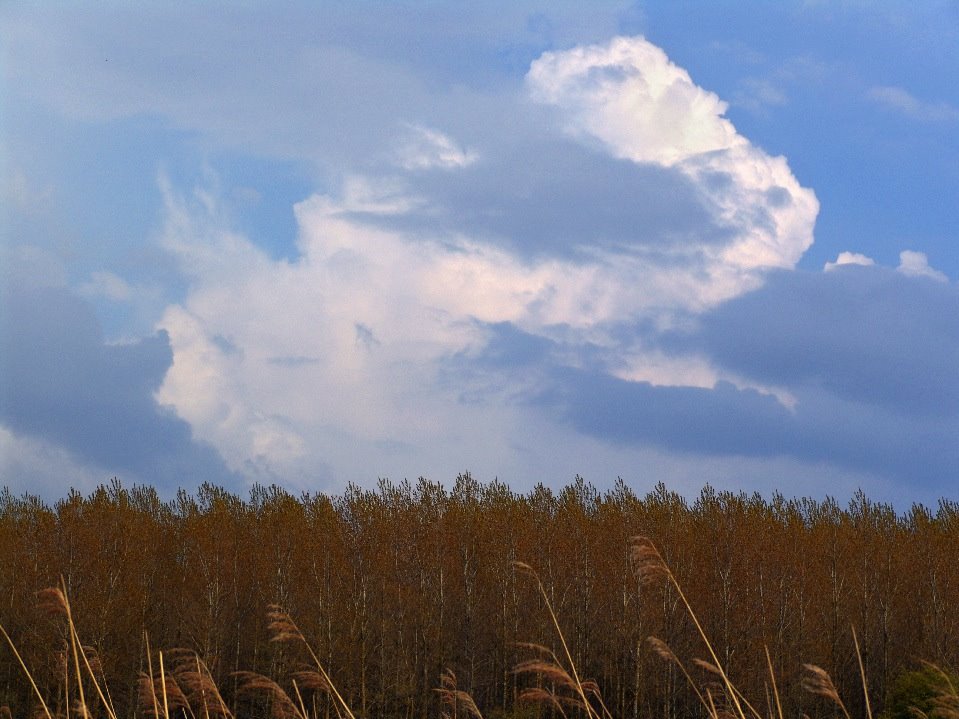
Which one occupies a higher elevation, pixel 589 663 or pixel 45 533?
pixel 45 533

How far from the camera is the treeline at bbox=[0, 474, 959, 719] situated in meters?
35.4

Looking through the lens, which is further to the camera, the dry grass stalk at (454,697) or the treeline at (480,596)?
the treeline at (480,596)

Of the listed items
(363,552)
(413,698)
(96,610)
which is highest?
(363,552)

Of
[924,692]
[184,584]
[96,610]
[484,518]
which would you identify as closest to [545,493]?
[484,518]

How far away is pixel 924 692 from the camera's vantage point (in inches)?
881

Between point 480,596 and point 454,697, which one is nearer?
point 454,697

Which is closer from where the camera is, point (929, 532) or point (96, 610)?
point (96, 610)

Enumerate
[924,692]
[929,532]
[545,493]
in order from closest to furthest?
[924,692]
[929,532]
[545,493]

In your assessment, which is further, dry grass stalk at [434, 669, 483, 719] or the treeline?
the treeline

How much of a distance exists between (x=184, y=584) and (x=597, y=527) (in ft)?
52.3

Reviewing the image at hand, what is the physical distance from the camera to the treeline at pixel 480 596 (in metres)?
35.4

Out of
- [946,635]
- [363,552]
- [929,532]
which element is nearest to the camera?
[946,635]

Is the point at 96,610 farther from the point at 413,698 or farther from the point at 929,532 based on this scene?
the point at 929,532

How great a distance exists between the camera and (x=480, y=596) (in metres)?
38.5
